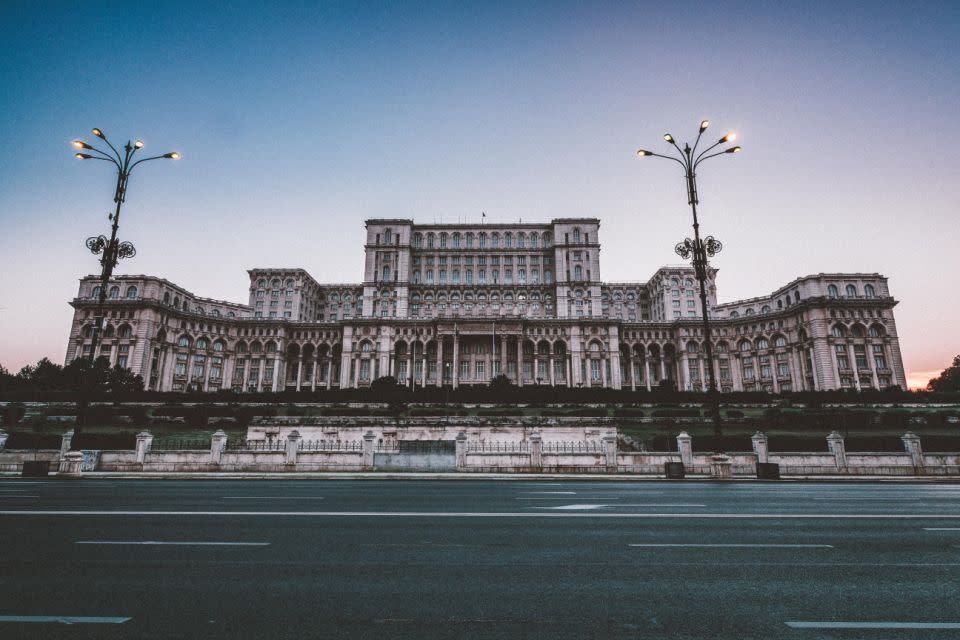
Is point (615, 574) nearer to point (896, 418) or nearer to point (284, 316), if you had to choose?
point (896, 418)

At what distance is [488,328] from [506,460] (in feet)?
190

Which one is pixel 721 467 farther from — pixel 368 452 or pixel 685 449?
pixel 368 452

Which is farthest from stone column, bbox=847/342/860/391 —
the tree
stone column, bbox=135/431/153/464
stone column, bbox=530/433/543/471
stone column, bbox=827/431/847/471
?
stone column, bbox=135/431/153/464

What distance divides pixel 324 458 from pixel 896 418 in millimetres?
42746

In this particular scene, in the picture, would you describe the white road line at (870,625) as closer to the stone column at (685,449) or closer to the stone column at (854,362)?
the stone column at (685,449)

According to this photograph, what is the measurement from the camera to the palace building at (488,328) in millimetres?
77312

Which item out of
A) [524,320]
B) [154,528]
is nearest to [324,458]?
[154,528]

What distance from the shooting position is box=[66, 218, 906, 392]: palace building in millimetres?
77312

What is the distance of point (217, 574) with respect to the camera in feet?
19.7

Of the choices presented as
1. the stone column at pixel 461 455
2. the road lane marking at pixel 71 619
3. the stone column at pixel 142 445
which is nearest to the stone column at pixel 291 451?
the stone column at pixel 142 445

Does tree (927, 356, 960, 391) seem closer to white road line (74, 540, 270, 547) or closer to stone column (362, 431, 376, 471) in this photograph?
stone column (362, 431, 376, 471)

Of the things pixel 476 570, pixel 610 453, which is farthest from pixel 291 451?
pixel 476 570

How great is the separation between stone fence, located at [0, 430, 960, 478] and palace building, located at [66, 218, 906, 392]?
54065 mm

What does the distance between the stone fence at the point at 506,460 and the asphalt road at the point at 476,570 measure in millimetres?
11000
